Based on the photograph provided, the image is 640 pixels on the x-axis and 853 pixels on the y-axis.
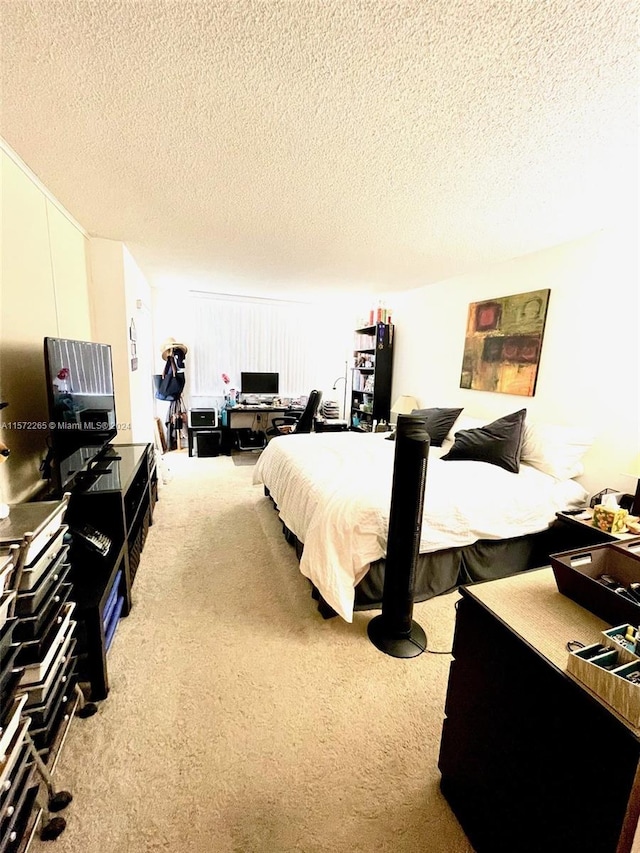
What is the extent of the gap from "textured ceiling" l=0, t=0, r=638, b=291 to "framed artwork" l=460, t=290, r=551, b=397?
0.65 metres

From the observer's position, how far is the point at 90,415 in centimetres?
207

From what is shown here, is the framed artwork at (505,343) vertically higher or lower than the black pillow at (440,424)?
higher

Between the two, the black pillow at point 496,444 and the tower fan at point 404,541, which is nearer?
the tower fan at point 404,541

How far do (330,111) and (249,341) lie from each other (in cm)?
441

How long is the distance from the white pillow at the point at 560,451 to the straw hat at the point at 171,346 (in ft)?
15.1

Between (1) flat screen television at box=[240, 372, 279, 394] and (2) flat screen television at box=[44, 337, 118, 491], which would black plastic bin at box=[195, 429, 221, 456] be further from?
(2) flat screen television at box=[44, 337, 118, 491]

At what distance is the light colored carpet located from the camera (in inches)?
42.4

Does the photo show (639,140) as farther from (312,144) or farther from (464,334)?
(464,334)

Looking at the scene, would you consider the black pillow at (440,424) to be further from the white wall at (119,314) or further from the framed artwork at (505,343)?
the white wall at (119,314)

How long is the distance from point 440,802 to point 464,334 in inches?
137

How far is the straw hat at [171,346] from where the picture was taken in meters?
5.11

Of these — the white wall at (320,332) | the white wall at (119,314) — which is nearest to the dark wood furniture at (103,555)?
the white wall at (119,314)

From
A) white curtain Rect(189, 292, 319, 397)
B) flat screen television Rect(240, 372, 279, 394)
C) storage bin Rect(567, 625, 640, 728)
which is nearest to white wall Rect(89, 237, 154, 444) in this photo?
white curtain Rect(189, 292, 319, 397)

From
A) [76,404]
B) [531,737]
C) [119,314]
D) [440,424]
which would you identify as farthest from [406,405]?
[531,737]
